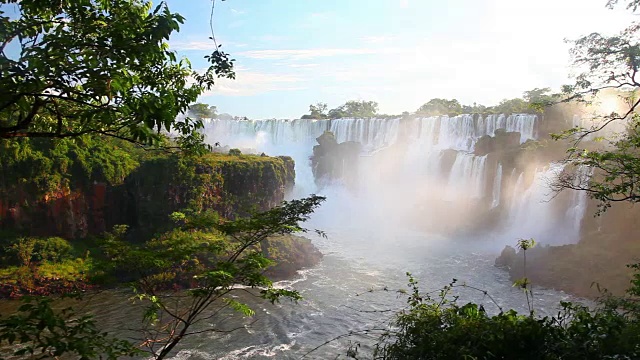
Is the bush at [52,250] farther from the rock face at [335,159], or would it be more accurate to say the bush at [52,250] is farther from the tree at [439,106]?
Result: the tree at [439,106]

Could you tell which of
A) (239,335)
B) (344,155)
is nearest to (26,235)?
(239,335)

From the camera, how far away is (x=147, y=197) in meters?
25.4

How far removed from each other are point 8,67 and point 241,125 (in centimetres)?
5179

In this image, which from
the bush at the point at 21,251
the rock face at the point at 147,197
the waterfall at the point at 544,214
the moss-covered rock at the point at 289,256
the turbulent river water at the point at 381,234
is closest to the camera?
the turbulent river water at the point at 381,234

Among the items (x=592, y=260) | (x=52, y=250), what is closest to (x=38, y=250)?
(x=52, y=250)

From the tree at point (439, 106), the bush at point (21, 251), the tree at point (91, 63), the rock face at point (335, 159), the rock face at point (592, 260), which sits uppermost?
the tree at point (439, 106)

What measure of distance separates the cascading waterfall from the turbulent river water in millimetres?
111

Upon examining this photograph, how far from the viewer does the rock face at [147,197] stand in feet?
73.9

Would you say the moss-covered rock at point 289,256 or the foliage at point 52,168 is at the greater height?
the foliage at point 52,168

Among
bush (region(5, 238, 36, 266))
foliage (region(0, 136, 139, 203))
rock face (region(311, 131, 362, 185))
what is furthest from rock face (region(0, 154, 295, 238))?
rock face (region(311, 131, 362, 185))

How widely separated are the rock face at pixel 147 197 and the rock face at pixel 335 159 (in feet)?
60.6

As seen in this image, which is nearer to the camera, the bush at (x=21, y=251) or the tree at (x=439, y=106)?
the bush at (x=21, y=251)

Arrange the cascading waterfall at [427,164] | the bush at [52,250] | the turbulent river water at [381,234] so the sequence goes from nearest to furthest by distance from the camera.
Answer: the turbulent river water at [381,234] → the bush at [52,250] → the cascading waterfall at [427,164]

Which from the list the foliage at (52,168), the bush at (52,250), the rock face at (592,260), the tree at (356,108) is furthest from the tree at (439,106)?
the bush at (52,250)
